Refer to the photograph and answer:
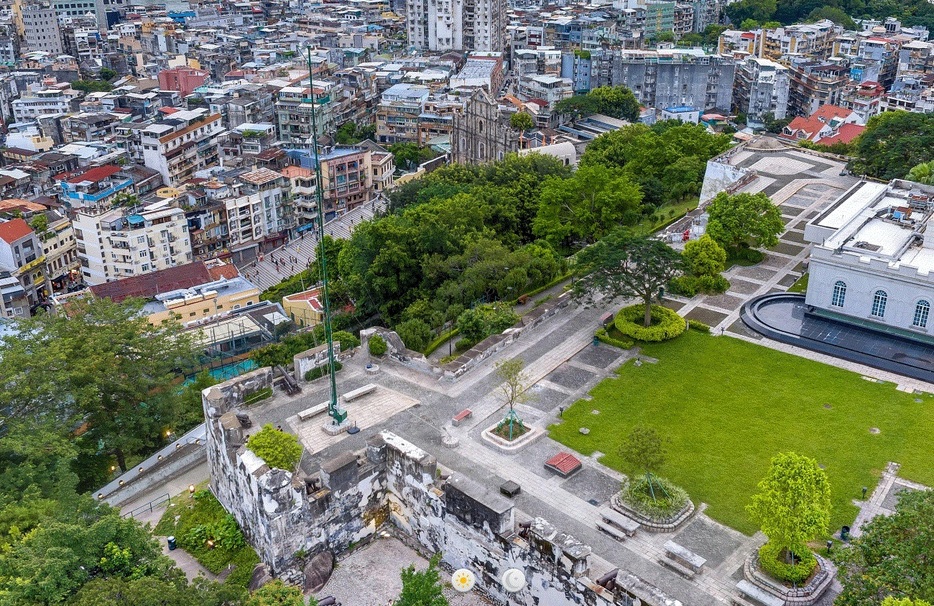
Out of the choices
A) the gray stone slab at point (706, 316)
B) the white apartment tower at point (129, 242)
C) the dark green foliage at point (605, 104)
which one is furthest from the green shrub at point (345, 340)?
the dark green foliage at point (605, 104)

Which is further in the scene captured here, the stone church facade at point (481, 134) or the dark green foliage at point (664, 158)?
the stone church facade at point (481, 134)

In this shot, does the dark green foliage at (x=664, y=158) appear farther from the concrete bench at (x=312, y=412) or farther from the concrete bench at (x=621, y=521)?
the concrete bench at (x=621, y=521)

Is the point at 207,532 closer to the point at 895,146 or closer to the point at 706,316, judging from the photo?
the point at 706,316

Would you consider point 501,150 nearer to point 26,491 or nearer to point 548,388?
point 548,388

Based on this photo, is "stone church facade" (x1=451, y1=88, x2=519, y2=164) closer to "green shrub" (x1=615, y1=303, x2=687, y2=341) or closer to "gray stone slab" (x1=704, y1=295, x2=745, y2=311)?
"gray stone slab" (x1=704, y1=295, x2=745, y2=311)

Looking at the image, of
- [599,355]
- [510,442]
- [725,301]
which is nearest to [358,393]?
[510,442]

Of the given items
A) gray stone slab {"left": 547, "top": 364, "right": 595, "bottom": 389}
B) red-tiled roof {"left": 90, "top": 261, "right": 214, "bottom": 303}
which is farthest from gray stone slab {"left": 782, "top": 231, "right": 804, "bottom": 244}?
red-tiled roof {"left": 90, "top": 261, "right": 214, "bottom": 303}
